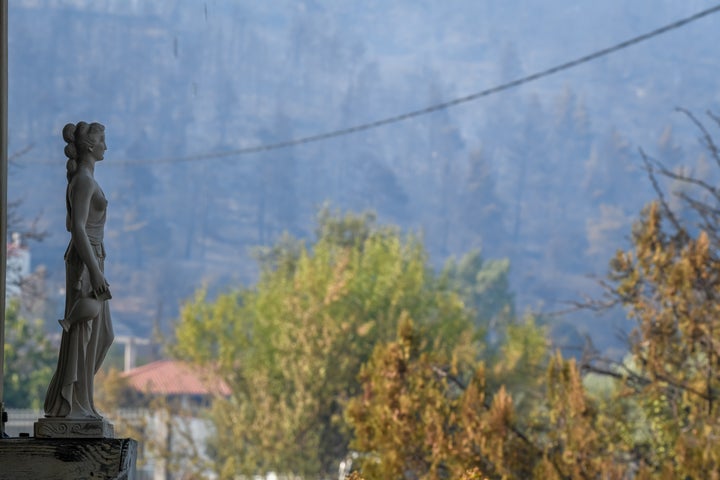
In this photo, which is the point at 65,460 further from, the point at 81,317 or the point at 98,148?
the point at 98,148

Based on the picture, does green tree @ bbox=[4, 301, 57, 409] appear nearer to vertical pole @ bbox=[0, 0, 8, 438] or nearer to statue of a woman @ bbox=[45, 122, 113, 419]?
vertical pole @ bbox=[0, 0, 8, 438]

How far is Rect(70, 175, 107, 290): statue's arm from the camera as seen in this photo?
426 cm

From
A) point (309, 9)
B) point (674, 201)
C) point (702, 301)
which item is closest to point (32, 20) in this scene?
point (309, 9)

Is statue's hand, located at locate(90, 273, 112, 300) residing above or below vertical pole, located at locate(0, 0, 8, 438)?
below

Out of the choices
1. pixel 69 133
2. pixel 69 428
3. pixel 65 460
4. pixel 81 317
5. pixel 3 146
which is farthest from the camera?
pixel 3 146

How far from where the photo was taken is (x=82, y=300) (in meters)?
4.27

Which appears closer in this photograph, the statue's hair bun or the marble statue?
the marble statue

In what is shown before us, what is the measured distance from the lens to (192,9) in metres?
177

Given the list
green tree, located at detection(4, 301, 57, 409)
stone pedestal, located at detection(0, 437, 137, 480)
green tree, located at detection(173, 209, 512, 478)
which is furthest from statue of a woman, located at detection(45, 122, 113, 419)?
green tree, located at detection(4, 301, 57, 409)

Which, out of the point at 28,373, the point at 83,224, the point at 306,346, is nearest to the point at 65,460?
the point at 83,224

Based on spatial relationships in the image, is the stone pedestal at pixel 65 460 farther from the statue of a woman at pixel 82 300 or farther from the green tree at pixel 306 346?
the green tree at pixel 306 346

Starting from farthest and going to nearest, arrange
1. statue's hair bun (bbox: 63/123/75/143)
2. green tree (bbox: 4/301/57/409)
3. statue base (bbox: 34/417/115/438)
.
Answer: green tree (bbox: 4/301/57/409), statue's hair bun (bbox: 63/123/75/143), statue base (bbox: 34/417/115/438)

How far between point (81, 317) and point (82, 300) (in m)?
0.05

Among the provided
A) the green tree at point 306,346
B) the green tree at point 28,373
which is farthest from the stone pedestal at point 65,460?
the green tree at point 28,373
